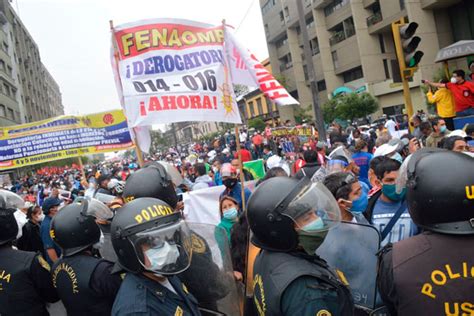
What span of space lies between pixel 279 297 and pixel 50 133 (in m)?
9.21

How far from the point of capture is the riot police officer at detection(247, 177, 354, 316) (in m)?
1.76

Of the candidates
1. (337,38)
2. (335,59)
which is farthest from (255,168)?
(335,59)

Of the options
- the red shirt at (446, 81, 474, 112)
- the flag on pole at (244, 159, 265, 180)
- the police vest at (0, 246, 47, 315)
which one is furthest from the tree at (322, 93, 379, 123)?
the police vest at (0, 246, 47, 315)

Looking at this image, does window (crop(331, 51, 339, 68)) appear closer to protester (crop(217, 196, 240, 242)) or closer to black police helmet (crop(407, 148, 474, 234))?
protester (crop(217, 196, 240, 242))

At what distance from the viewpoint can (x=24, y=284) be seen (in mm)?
3074

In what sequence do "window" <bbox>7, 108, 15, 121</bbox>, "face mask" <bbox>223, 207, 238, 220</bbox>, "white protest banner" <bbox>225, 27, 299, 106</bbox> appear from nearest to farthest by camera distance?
1. "face mask" <bbox>223, 207, 238, 220</bbox>
2. "white protest banner" <bbox>225, 27, 299, 106</bbox>
3. "window" <bbox>7, 108, 15, 121</bbox>

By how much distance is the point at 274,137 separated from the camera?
58.2 ft

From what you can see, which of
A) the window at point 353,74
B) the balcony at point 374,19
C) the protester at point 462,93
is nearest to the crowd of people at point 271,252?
the protester at point 462,93

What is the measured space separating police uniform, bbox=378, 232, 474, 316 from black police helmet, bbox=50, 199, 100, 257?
→ 2.11 meters

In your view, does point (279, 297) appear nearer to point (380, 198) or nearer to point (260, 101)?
point (380, 198)

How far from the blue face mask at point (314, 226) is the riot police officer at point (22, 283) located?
88.6 inches

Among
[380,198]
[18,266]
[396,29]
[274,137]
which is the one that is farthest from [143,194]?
[274,137]

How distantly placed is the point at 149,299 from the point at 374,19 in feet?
124

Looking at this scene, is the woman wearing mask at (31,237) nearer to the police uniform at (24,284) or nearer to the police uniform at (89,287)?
the police uniform at (24,284)
